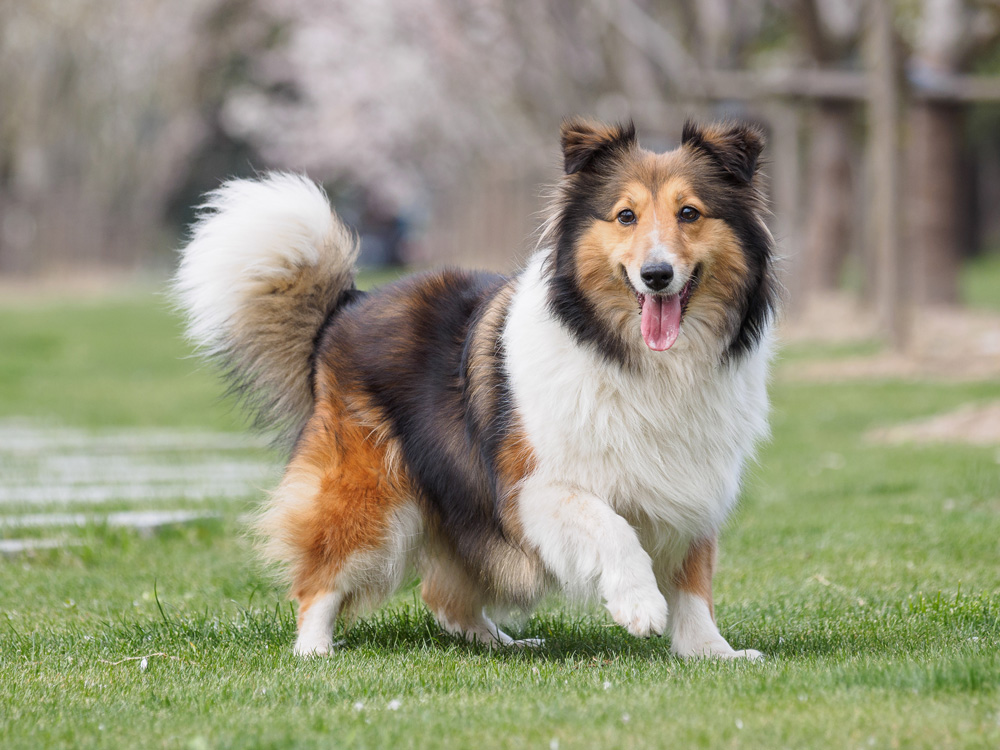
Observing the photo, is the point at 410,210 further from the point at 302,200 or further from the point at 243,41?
the point at 302,200

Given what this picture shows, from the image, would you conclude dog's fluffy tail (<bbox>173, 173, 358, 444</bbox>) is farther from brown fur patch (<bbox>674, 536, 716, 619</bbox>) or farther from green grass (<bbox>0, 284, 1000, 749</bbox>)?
brown fur patch (<bbox>674, 536, 716, 619</bbox>)

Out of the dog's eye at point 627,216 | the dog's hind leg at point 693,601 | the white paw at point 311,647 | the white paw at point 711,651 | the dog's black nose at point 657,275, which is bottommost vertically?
the white paw at point 311,647

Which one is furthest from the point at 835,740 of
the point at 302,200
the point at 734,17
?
the point at 734,17

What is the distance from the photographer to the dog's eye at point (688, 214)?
4.50m

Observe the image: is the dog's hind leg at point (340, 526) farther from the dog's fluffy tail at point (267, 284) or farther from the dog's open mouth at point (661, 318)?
the dog's open mouth at point (661, 318)

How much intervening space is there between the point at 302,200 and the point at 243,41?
33.8 m

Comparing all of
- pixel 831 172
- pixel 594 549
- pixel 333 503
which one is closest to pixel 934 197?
pixel 831 172

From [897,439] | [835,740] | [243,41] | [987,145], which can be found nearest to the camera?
[835,740]

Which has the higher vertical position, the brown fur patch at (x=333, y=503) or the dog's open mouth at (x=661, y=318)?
the dog's open mouth at (x=661, y=318)

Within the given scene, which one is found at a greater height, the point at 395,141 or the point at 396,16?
the point at 396,16

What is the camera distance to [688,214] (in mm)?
4512

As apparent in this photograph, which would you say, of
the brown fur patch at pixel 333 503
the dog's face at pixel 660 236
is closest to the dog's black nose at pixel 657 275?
the dog's face at pixel 660 236

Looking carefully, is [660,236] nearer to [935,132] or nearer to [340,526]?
[340,526]

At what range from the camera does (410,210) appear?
52062 mm
